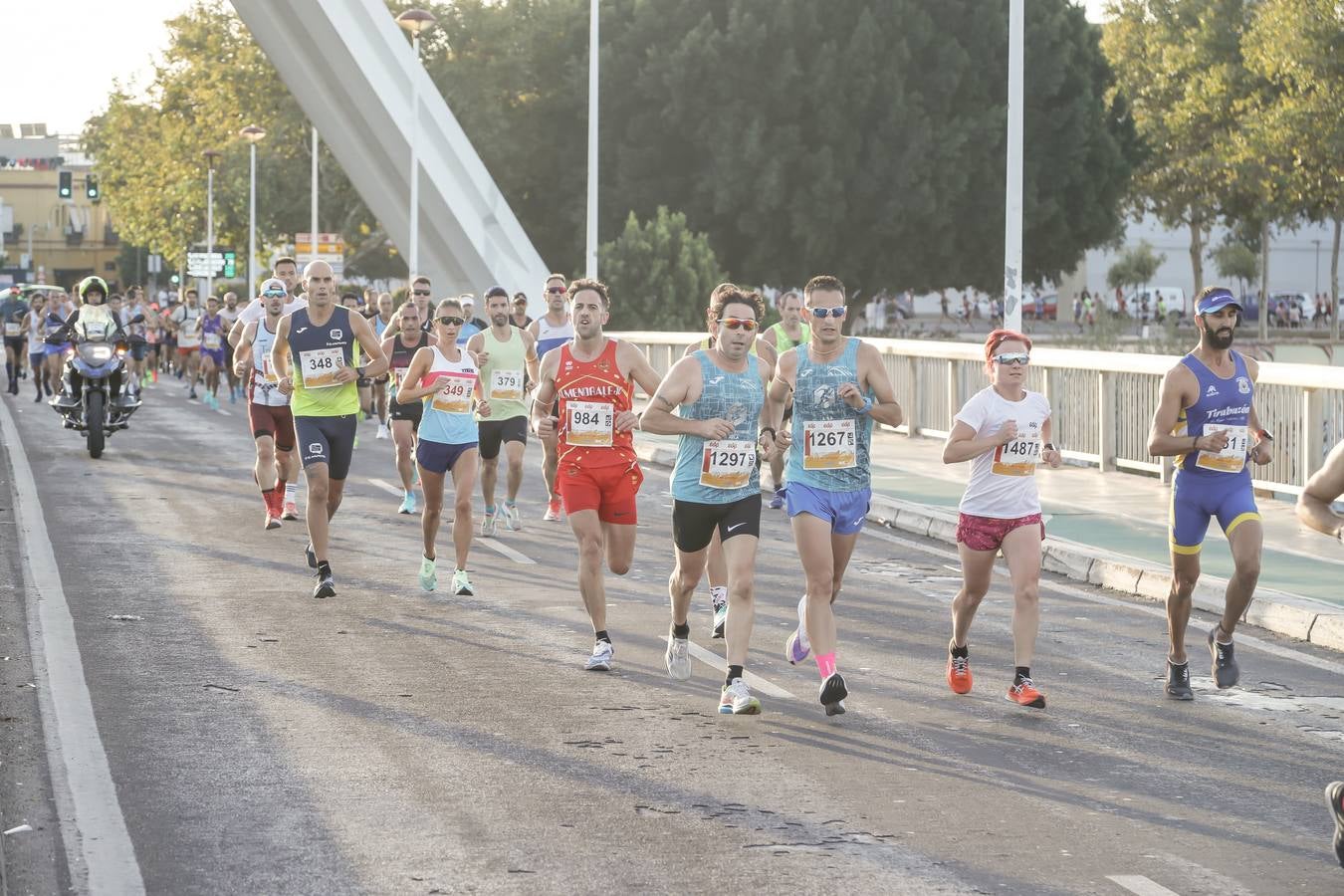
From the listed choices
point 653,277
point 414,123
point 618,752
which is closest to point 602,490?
point 618,752

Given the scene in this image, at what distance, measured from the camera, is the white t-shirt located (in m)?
9.23

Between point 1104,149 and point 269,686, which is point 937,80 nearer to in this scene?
point 1104,149

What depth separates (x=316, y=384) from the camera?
12750mm

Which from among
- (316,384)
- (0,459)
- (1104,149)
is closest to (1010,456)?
(316,384)

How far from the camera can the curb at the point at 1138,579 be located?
11430 mm

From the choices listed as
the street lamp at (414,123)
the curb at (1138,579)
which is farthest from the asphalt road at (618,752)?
the street lamp at (414,123)

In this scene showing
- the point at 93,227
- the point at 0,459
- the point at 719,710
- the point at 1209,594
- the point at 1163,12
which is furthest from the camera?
the point at 93,227

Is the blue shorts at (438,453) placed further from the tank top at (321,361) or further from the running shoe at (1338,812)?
the running shoe at (1338,812)

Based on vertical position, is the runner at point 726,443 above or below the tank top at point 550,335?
below

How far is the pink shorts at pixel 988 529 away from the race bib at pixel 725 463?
101 cm

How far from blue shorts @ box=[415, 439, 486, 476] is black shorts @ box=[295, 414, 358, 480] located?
447 millimetres

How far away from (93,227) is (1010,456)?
154 m

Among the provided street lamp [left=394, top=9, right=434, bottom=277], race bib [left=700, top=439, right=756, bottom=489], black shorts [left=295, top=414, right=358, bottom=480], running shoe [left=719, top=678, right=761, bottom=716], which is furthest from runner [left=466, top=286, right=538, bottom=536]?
street lamp [left=394, top=9, right=434, bottom=277]

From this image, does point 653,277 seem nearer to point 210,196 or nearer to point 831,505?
point 831,505
